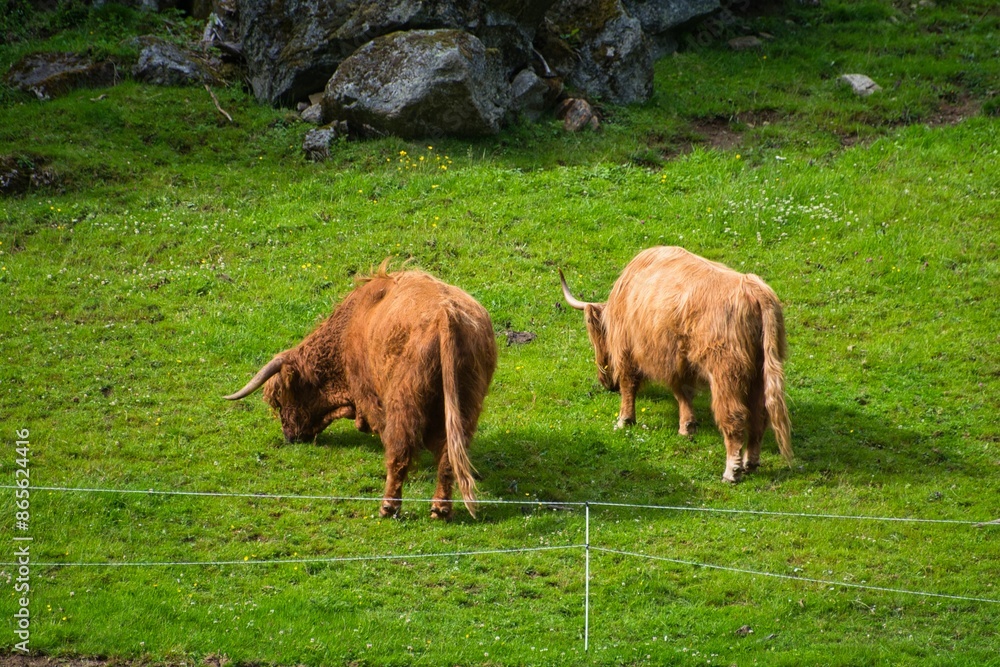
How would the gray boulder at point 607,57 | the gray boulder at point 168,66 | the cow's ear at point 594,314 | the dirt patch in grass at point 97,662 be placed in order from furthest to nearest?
the gray boulder at point 607,57 < the gray boulder at point 168,66 < the cow's ear at point 594,314 < the dirt patch in grass at point 97,662

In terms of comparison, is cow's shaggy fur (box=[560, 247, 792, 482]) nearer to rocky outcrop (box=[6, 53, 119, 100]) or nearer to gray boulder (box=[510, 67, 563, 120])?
gray boulder (box=[510, 67, 563, 120])

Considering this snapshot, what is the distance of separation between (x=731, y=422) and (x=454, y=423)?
2.84 metres

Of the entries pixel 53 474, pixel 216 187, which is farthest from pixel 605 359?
pixel 216 187

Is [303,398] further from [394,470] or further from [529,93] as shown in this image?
[529,93]

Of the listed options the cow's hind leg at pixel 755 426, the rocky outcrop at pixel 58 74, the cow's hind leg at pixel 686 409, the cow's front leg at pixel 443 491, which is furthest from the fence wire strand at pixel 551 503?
the rocky outcrop at pixel 58 74

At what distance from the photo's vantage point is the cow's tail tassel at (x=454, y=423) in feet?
29.8

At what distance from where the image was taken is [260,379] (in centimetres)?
1114

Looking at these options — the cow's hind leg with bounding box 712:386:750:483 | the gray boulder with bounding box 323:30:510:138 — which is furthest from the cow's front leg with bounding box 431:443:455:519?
the gray boulder with bounding box 323:30:510:138

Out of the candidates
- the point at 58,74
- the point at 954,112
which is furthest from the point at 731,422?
the point at 58,74

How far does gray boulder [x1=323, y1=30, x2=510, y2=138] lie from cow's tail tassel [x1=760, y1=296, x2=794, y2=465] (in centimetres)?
901

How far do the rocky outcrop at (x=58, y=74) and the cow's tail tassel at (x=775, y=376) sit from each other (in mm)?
14328

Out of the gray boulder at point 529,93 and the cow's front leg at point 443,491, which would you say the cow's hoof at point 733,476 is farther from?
the gray boulder at point 529,93

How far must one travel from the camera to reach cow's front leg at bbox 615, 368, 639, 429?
1186cm

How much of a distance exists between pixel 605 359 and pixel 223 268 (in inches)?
228
